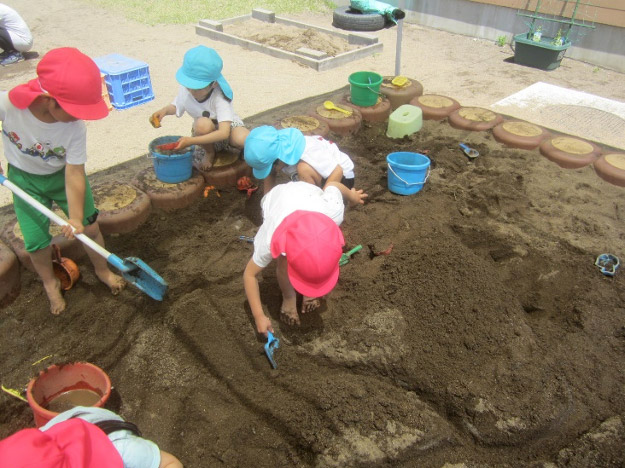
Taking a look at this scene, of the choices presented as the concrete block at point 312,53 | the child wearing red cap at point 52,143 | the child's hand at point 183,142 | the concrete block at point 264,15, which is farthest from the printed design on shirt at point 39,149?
the concrete block at point 264,15

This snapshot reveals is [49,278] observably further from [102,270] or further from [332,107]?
[332,107]

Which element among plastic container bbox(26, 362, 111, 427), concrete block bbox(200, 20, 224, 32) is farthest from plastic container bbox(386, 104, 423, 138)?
concrete block bbox(200, 20, 224, 32)

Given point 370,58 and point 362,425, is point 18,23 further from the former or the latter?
point 362,425

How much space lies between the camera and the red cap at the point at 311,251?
6.84 ft

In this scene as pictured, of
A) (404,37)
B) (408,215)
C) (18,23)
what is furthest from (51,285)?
(404,37)

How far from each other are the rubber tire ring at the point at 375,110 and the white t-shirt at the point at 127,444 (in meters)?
3.88

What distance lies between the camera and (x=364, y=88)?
4.78 m

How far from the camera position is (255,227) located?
3502mm

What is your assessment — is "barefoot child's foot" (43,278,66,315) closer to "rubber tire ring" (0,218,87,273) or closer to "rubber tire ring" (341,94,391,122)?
"rubber tire ring" (0,218,87,273)

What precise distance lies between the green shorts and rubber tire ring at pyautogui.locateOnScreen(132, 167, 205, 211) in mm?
827

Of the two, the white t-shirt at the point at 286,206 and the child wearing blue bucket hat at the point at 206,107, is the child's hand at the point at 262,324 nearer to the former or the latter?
the white t-shirt at the point at 286,206

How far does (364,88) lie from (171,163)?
220 cm

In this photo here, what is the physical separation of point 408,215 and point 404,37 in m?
5.60

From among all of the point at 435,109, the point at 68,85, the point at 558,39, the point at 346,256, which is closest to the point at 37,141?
the point at 68,85
